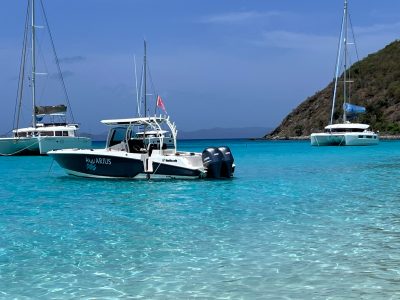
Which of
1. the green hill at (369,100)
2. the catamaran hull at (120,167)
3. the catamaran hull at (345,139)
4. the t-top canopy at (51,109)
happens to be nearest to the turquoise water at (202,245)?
the catamaran hull at (120,167)

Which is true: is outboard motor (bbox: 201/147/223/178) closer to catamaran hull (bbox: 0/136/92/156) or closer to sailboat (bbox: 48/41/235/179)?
sailboat (bbox: 48/41/235/179)

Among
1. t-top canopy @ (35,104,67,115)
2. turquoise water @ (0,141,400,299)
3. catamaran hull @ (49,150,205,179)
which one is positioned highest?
t-top canopy @ (35,104,67,115)

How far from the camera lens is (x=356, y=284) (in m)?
8.35

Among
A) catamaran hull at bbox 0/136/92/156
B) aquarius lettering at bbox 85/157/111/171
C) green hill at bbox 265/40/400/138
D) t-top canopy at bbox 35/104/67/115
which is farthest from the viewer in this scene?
green hill at bbox 265/40/400/138

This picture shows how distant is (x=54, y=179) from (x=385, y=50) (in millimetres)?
128852

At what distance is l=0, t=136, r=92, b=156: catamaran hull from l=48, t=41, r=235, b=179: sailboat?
95.9 feet

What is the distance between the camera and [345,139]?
72.1m

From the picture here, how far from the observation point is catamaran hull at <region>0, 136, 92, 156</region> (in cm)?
5534

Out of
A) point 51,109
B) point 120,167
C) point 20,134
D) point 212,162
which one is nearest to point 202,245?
point 212,162

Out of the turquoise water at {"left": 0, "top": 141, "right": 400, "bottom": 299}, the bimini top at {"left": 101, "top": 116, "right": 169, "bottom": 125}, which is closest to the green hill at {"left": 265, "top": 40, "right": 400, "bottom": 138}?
the bimini top at {"left": 101, "top": 116, "right": 169, "bottom": 125}

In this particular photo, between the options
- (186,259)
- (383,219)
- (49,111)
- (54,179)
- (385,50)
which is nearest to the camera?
(186,259)

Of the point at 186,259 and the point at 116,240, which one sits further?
the point at 116,240

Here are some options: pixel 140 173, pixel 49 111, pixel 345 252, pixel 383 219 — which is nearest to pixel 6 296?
pixel 345 252

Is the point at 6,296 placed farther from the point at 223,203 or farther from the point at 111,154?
the point at 111,154
